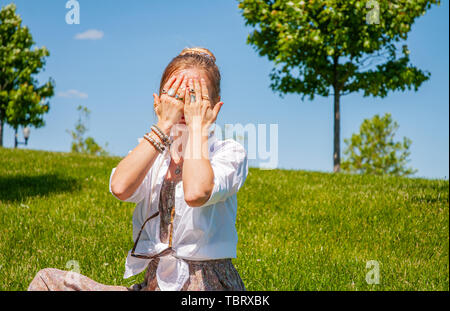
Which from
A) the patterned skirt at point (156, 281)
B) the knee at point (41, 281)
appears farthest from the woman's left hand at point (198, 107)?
the knee at point (41, 281)

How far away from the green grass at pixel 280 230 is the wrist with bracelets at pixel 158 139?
3.36 meters

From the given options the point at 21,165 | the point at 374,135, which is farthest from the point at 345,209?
the point at 374,135

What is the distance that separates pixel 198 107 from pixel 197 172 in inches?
14.9

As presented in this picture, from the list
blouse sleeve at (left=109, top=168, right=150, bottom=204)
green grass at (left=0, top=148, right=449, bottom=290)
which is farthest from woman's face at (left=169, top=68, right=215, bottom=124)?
green grass at (left=0, top=148, right=449, bottom=290)

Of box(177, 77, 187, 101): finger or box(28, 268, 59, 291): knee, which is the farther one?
box(28, 268, 59, 291): knee

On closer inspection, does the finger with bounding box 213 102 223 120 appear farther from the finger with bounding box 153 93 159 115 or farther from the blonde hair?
the finger with bounding box 153 93 159 115

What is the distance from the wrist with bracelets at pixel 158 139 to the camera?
8.25ft

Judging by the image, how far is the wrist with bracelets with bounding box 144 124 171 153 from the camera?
2516 millimetres

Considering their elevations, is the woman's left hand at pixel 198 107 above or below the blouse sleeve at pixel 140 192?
above

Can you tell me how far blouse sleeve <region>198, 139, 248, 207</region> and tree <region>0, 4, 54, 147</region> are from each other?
114ft

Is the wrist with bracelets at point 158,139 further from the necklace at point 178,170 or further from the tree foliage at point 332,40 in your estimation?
the tree foliage at point 332,40

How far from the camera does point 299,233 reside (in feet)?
25.7
